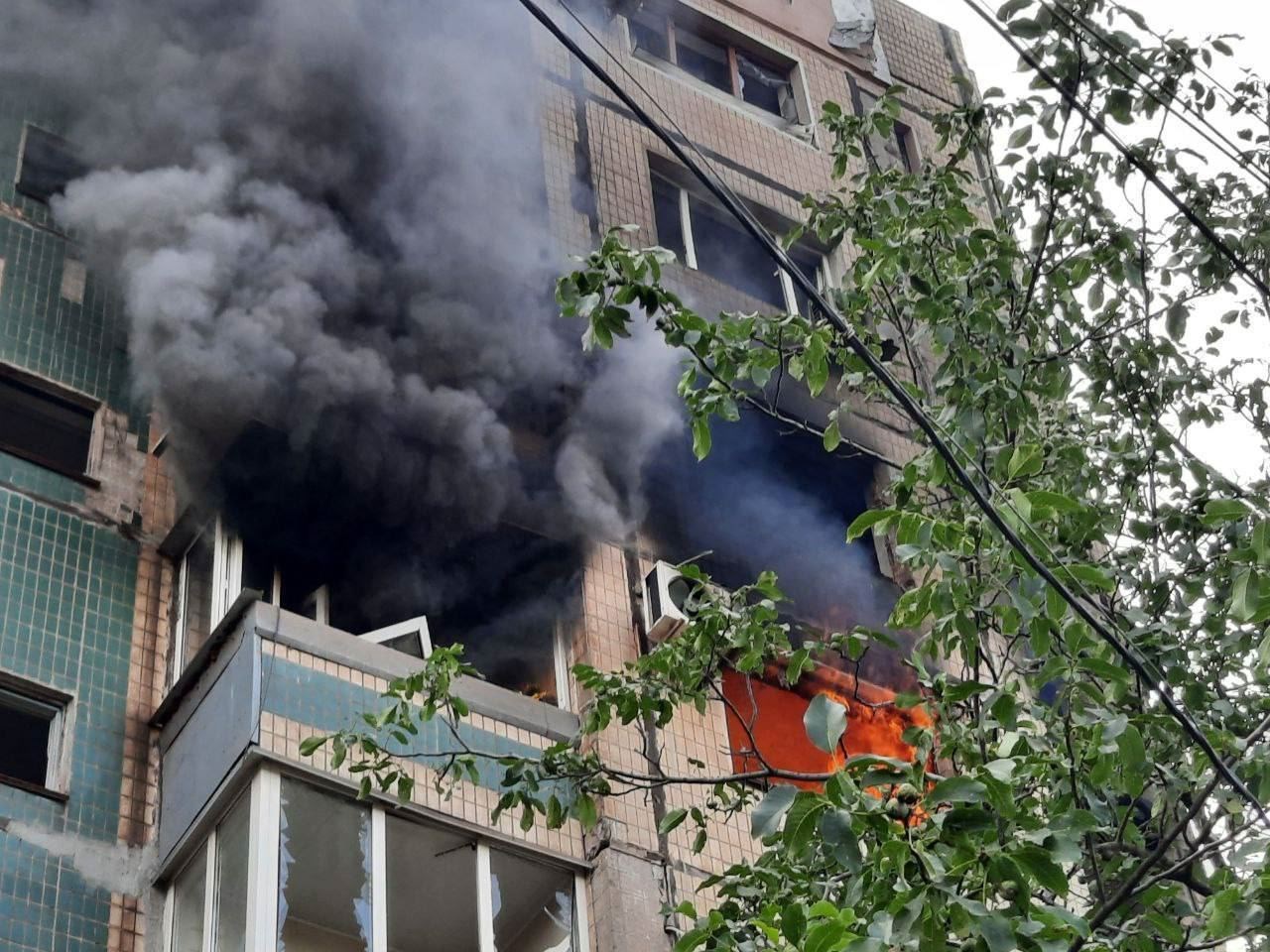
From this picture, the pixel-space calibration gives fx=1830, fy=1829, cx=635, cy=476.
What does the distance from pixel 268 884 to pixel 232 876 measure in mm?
494

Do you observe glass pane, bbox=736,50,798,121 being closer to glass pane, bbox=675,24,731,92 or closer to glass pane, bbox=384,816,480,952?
glass pane, bbox=675,24,731,92

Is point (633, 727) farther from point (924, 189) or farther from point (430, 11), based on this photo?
point (430, 11)

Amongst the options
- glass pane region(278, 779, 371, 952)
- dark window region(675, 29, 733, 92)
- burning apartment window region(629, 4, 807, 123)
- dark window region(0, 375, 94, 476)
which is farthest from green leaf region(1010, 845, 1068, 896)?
dark window region(675, 29, 733, 92)

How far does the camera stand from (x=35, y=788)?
963 cm

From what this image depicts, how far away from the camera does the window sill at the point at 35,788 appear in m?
9.56

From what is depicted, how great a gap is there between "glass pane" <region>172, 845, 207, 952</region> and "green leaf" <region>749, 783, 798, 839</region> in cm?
501

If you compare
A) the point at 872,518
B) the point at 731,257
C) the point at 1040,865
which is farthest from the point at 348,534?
the point at 1040,865

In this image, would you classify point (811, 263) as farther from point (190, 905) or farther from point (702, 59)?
point (190, 905)

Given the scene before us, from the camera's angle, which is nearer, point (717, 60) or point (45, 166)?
point (45, 166)

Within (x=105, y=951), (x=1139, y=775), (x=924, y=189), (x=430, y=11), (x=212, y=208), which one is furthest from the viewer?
(x=430, y=11)

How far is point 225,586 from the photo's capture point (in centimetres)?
1078

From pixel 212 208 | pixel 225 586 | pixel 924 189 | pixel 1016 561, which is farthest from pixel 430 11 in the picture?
pixel 1016 561

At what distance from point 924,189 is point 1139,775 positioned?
3.32 metres

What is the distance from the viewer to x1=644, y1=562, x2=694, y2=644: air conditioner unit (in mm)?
11633
